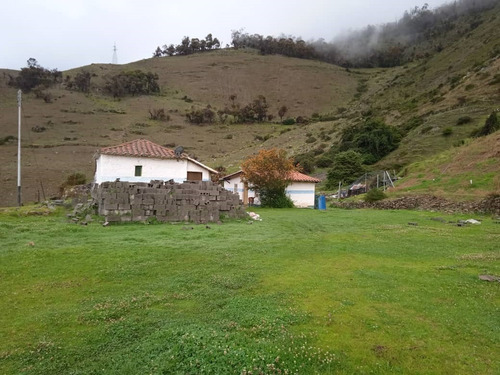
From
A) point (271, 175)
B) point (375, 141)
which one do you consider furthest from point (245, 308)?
point (375, 141)

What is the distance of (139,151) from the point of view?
2580 centimetres

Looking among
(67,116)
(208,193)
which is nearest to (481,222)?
(208,193)

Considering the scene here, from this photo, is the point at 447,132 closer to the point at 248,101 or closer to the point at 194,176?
the point at 194,176

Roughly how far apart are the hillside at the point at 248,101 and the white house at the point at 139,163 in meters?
13.3

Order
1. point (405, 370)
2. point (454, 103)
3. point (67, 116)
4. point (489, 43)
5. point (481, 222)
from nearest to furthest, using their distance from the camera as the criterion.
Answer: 1. point (405, 370)
2. point (481, 222)
3. point (454, 103)
4. point (489, 43)
5. point (67, 116)

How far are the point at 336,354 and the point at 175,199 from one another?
47.5 feet

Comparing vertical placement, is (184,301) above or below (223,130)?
below

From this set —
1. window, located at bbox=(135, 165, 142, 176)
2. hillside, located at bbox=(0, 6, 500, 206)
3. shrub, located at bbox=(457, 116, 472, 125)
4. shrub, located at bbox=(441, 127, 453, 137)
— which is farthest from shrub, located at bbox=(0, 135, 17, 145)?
shrub, located at bbox=(457, 116, 472, 125)

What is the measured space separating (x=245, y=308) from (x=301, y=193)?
88.8 ft

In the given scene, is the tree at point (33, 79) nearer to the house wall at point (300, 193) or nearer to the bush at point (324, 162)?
the bush at point (324, 162)

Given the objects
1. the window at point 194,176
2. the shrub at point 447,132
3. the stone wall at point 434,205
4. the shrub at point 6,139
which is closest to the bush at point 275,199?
the stone wall at point 434,205

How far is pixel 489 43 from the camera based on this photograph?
67125mm

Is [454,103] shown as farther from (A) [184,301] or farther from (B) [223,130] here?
(A) [184,301]

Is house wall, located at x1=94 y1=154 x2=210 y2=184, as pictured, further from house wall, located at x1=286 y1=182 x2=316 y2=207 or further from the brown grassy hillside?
the brown grassy hillside
